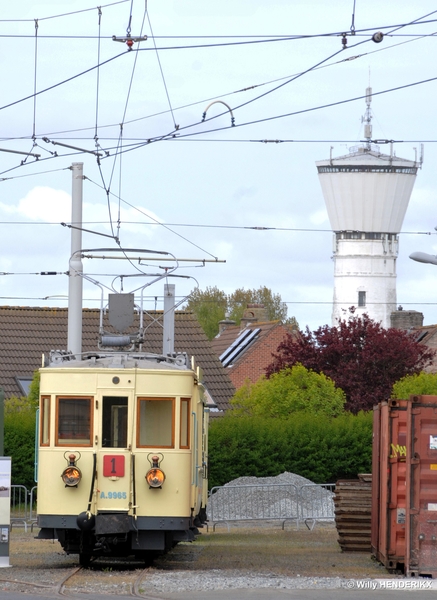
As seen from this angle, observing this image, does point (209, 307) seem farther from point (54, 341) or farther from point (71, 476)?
point (71, 476)

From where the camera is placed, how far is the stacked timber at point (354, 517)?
66.7 ft

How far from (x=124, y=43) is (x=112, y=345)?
5.04m

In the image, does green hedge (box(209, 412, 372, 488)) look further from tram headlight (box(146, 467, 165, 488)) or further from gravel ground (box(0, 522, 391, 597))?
tram headlight (box(146, 467, 165, 488))

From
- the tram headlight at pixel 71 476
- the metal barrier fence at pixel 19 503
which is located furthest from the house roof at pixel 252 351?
the tram headlight at pixel 71 476

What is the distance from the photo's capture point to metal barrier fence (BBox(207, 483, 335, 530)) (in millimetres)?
27812

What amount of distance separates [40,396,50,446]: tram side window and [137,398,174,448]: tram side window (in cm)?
125

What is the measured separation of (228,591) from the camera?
47.5ft

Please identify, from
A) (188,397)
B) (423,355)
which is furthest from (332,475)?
(423,355)

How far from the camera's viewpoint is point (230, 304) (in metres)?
106

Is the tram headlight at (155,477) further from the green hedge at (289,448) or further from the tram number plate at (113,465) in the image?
Result: the green hedge at (289,448)

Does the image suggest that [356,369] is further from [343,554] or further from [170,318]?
[343,554]

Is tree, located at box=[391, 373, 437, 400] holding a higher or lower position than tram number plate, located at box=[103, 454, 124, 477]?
higher

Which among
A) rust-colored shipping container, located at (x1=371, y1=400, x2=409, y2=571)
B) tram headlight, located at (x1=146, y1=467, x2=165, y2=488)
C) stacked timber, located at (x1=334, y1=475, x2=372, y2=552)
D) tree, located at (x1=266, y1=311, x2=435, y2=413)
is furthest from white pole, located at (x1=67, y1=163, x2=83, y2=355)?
tree, located at (x1=266, y1=311, x2=435, y2=413)

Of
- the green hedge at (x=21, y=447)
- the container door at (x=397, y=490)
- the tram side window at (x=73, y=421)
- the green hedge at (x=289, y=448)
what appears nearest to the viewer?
the container door at (x=397, y=490)
